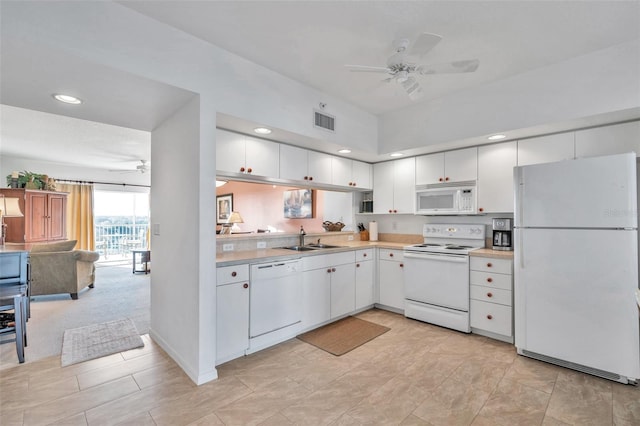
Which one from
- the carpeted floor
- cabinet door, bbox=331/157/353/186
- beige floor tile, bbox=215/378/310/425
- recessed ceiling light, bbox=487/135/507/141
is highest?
recessed ceiling light, bbox=487/135/507/141

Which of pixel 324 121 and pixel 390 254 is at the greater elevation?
pixel 324 121

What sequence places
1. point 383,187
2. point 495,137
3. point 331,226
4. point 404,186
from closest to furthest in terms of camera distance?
point 495,137 < point 404,186 < point 383,187 < point 331,226

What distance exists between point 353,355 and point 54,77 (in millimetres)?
3252

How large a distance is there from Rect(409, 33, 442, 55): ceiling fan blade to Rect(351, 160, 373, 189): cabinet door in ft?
7.63

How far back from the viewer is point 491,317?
124 inches

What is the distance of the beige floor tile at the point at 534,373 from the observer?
7.66ft

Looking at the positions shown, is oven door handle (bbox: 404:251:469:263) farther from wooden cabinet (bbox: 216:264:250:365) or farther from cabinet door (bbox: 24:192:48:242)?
cabinet door (bbox: 24:192:48:242)

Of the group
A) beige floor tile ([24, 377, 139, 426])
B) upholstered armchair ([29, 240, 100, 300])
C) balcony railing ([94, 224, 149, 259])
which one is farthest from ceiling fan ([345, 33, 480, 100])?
balcony railing ([94, 224, 149, 259])

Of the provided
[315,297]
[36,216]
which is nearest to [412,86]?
[315,297]

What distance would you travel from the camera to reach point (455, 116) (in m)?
3.40

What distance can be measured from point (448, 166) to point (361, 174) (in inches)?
48.4

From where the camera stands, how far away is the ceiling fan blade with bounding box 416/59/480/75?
2.13 m

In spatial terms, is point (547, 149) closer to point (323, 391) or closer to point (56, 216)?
point (323, 391)

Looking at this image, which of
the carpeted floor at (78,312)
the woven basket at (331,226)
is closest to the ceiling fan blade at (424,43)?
the woven basket at (331,226)
